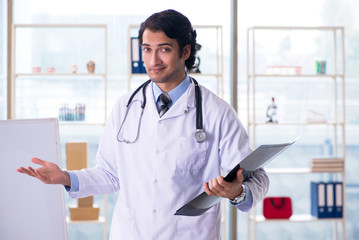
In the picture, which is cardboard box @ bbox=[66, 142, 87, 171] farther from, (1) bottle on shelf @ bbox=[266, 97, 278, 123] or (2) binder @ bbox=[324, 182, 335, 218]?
(2) binder @ bbox=[324, 182, 335, 218]

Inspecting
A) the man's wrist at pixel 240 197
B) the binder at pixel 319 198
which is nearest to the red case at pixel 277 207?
the binder at pixel 319 198

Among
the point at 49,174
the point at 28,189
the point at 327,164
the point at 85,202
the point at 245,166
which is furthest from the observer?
the point at 327,164

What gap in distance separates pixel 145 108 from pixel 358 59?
119 inches

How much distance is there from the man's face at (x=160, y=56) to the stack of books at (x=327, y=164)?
2.42 metres

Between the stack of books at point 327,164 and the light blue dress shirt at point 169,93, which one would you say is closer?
the light blue dress shirt at point 169,93

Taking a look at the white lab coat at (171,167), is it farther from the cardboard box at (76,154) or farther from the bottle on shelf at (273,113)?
the bottle on shelf at (273,113)

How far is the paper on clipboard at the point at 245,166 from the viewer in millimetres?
1413

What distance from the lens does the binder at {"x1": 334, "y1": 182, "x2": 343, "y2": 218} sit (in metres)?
3.95

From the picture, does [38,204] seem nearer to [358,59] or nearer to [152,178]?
[152,178]

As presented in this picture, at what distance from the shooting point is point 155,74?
180 cm

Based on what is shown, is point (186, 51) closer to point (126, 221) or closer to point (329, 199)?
point (126, 221)

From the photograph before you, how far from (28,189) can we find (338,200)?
108 inches

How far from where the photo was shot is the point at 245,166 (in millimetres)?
1460

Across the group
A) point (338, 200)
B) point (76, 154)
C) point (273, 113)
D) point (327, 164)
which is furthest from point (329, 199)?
point (76, 154)
